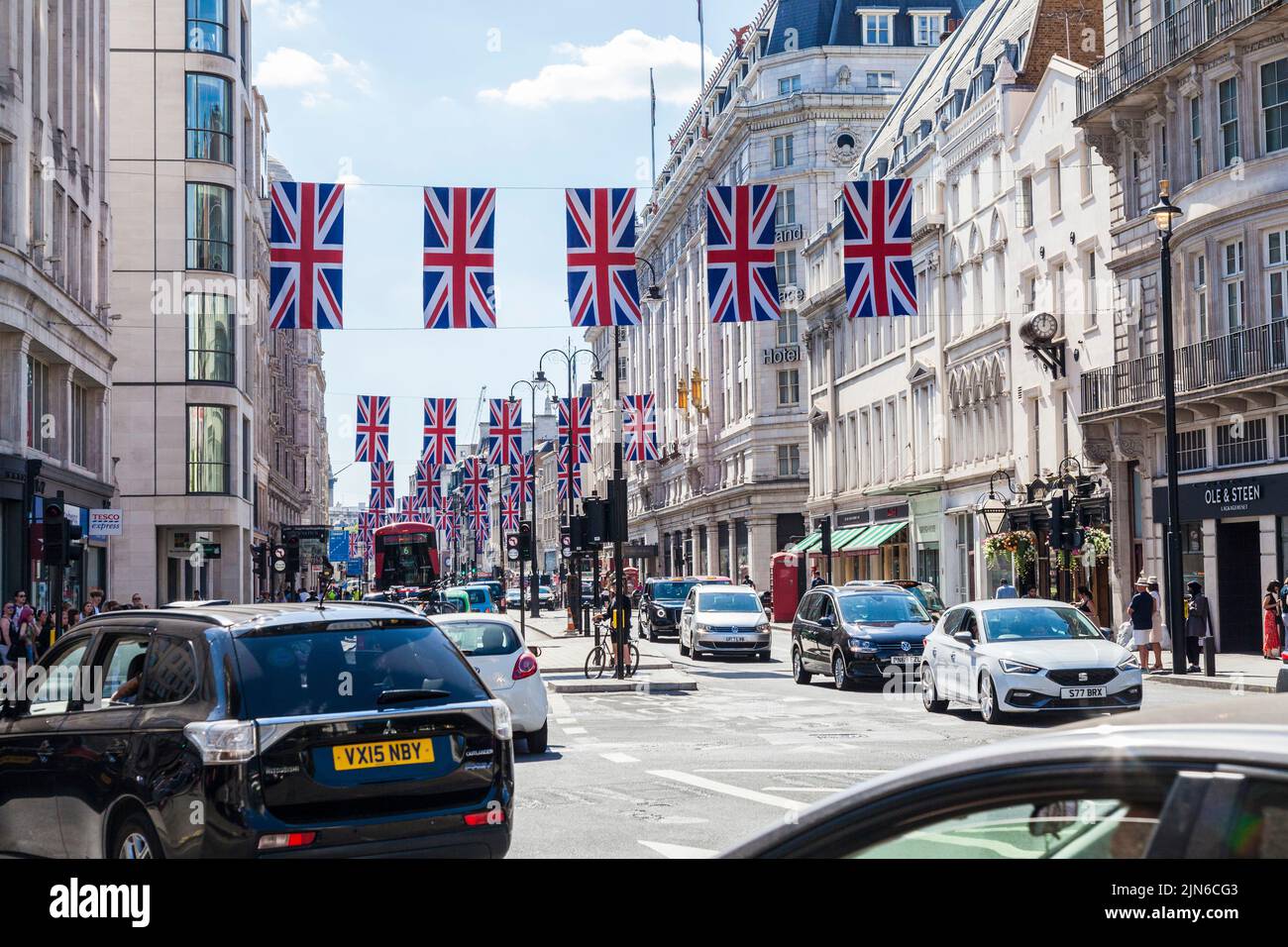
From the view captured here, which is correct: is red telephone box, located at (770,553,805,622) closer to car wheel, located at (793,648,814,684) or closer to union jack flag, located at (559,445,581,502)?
union jack flag, located at (559,445,581,502)

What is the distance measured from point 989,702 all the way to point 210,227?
132 feet

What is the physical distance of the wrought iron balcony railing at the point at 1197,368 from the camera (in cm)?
3153

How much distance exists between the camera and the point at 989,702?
1894cm

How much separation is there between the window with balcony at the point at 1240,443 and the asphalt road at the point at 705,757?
8.44 meters

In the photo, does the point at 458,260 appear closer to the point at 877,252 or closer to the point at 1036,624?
the point at 877,252

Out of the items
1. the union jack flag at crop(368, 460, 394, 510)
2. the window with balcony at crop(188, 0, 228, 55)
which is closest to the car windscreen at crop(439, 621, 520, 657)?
the window with balcony at crop(188, 0, 228, 55)

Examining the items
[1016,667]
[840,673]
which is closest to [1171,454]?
[840,673]

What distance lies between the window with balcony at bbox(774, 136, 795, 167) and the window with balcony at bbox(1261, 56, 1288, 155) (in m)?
48.8

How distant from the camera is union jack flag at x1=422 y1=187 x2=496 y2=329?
25641mm

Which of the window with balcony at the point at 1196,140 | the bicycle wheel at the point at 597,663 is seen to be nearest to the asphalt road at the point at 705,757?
the bicycle wheel at the point at 597,663

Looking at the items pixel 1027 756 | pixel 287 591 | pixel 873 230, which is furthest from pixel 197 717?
pixel 287 591

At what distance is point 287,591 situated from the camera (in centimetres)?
7644
